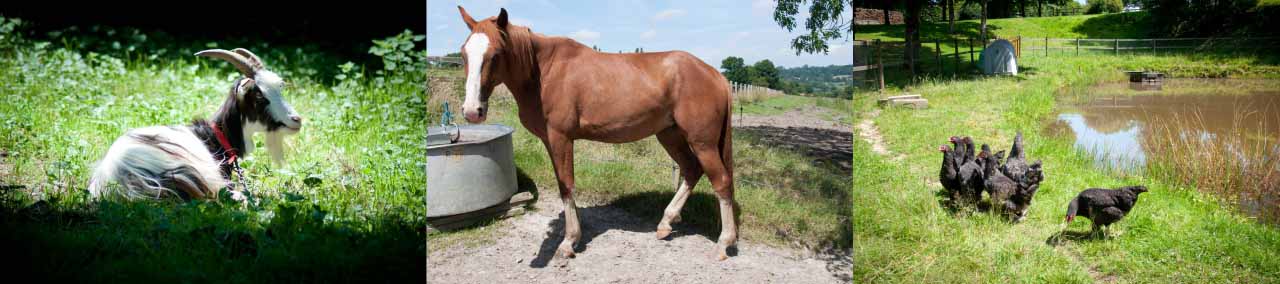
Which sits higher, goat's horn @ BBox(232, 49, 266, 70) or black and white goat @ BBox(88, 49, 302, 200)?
goat's horn @ BBox(232, 49, 266, 70)

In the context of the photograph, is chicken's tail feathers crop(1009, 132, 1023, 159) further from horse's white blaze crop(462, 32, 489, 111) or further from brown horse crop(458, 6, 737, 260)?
horse's white blaze crop(462, 32, 489, 111)

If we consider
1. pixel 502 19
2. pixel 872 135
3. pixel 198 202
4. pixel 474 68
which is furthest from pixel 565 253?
pixel 872 135

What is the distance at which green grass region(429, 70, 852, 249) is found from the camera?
9.26ft

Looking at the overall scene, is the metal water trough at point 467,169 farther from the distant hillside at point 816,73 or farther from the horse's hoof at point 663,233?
the distant hillside at point 816,73

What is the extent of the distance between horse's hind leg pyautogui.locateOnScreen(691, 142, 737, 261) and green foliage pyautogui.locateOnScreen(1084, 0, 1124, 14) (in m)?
12.9

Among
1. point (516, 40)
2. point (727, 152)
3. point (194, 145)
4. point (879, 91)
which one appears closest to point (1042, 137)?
point (879, 91)

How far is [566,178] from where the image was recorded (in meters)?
2.67

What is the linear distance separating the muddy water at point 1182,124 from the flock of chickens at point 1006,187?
143 centimetres

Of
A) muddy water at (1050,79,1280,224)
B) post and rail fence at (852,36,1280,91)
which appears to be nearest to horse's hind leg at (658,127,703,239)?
post and rail fence at (852,36,1280,91)

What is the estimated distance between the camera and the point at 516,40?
8.26 feet

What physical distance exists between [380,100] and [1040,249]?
4.05 m

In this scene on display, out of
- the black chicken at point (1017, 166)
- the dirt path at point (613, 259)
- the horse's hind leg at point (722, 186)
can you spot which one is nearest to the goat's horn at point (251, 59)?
the dirt path at point (613, 259)

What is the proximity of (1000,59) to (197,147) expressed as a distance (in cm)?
969

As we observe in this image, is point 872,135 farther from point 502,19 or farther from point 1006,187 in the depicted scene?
point 502,19
